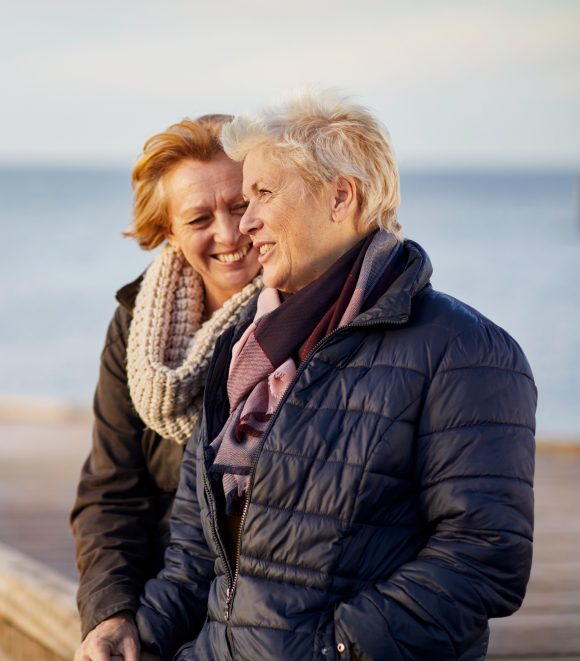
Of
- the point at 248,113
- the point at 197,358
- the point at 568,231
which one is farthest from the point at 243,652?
the point at 568,231

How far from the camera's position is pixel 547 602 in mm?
4305

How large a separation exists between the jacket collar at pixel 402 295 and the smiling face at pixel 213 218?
628mm

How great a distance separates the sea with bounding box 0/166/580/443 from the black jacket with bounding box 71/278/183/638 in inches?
128

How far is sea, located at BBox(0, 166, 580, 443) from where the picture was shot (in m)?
21.9

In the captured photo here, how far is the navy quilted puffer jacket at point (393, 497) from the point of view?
7.27 ft

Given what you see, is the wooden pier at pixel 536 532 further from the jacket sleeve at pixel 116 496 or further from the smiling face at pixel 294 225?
the smiling face at pixel 294 225

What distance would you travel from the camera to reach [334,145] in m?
2.48

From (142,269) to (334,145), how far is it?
44023 millimetres

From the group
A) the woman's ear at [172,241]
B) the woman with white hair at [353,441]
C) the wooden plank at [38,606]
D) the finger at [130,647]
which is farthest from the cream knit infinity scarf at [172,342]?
the wooden plank at [38,606]

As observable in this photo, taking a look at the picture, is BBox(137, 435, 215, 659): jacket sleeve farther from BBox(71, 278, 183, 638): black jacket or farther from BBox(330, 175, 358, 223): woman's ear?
BBox(330, 175, 358, 223): woman's ear

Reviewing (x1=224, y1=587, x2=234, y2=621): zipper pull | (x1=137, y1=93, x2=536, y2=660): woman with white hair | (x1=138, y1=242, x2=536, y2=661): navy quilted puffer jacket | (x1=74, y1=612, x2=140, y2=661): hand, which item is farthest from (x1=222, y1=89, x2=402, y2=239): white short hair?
(x1=74, y1=612, x2=140, y2=661): hand

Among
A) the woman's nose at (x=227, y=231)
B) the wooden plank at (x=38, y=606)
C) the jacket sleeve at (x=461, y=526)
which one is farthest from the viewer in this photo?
the wooden plank at (x=38, y=606)

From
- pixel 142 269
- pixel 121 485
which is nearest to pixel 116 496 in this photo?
pixel 121 485

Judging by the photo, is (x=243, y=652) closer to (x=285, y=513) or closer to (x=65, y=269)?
(x=285, y=513)
